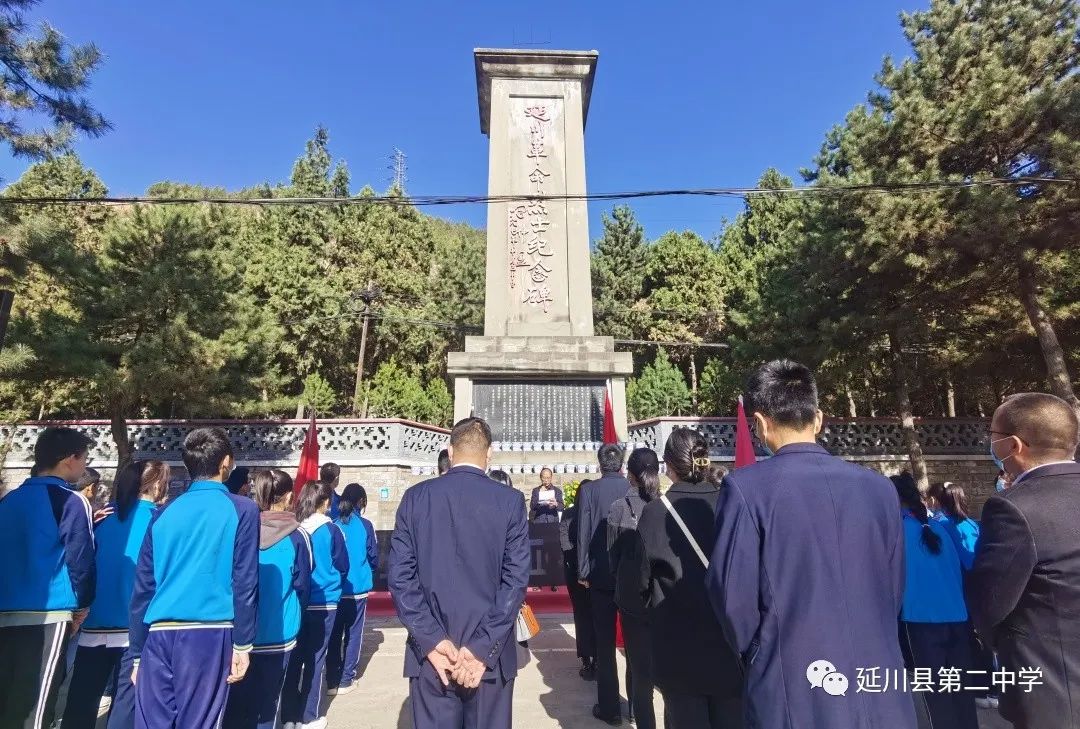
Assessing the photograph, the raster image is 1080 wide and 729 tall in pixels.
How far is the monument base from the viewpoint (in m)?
9.89

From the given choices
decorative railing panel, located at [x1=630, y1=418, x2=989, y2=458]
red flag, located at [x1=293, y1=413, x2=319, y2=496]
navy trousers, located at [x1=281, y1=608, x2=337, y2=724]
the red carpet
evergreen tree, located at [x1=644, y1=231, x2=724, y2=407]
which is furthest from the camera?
evergreen tree, located at [x1=644, y1=231, x2=724, y2=407]

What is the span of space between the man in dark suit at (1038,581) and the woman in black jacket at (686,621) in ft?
2.77

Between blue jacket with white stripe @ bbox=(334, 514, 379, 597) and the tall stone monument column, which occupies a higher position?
the tall stone monument column

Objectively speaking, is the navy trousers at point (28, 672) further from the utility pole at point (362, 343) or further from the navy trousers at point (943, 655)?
the utility pole at point (362, 343)

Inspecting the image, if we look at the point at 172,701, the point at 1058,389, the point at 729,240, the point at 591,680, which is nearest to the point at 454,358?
the point at 591,680

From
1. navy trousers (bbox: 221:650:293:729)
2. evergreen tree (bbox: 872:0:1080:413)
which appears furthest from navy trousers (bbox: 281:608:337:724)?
evergreen tree (bbox: 872:0:1080:413)

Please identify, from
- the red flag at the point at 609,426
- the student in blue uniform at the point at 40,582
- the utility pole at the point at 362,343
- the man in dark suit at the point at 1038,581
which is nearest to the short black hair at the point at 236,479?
the student in blue uniform at the point at 40,582

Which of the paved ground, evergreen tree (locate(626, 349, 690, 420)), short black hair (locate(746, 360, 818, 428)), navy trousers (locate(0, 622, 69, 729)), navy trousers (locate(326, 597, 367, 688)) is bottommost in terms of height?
the paved ground

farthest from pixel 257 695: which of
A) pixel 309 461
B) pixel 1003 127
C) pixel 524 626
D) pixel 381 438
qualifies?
pixel 1003 127

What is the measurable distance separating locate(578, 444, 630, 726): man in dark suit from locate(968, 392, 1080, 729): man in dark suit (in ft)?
6.74

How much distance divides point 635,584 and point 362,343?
769 inches

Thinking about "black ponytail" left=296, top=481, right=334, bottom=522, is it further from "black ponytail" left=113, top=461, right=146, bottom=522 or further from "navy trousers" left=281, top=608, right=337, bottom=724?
"black ponytail" left=113, top=461, right=146, bottom=522

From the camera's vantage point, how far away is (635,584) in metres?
3.39

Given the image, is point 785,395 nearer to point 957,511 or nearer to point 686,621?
point 686,621
